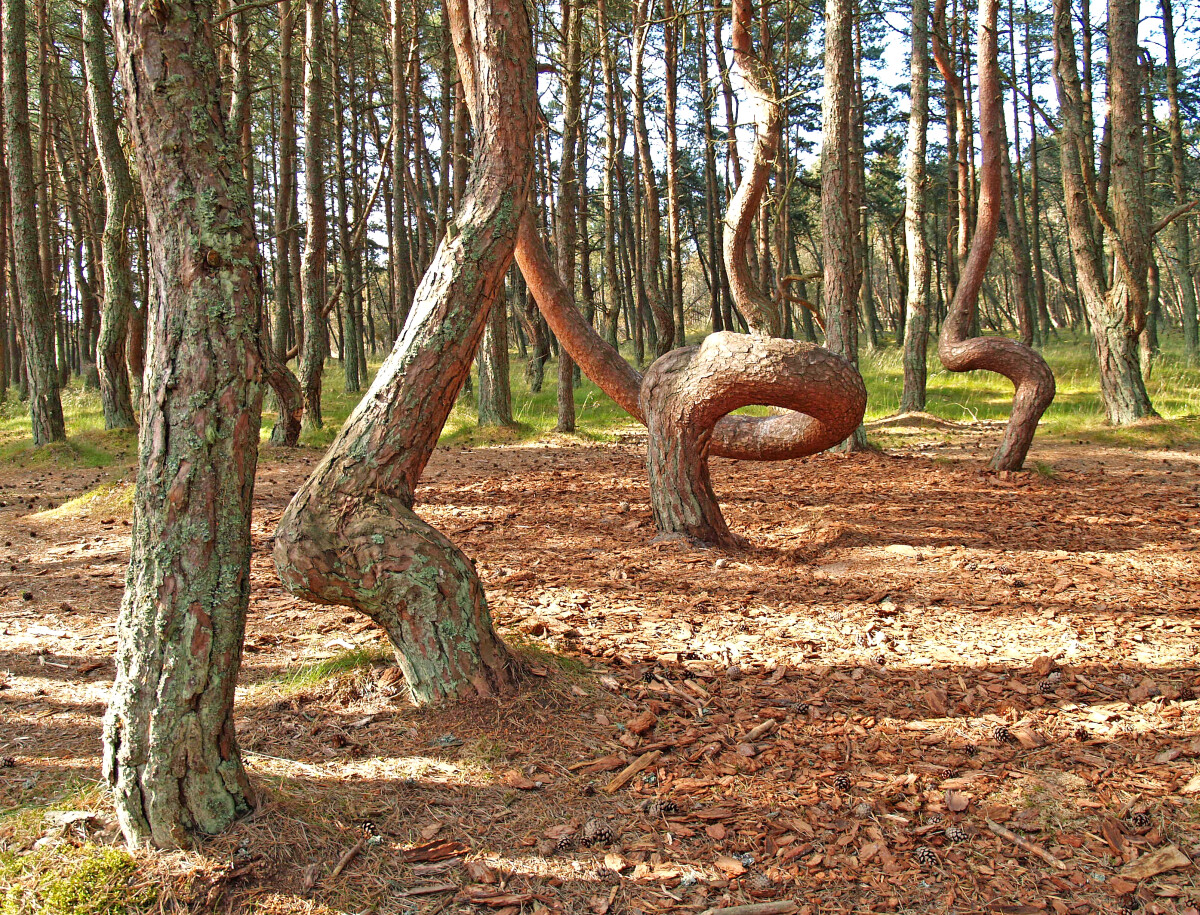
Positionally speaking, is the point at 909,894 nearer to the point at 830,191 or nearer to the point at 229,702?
the point at 229,702

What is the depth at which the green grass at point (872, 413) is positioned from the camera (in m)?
11.4

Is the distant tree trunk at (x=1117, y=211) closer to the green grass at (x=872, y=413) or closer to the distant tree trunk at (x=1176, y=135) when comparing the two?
the green grass at (x=872, y=413)

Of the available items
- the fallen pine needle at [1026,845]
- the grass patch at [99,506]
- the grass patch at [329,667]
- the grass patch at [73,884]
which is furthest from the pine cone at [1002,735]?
the grass patch at [99,506]

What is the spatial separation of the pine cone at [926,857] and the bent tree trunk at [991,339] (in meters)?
6.60

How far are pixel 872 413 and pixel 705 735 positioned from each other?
12.1 metres

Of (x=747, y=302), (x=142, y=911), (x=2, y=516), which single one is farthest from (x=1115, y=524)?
(x=2, y=516)

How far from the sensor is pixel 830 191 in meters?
10.0

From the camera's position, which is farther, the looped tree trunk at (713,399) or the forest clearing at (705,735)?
the looped tree trunk at (713,399)

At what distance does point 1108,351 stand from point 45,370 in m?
15.3

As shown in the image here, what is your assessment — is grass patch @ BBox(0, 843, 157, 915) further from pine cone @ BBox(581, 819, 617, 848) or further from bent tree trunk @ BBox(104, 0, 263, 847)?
pine cone @ BBox(581, 819, 617, 848)

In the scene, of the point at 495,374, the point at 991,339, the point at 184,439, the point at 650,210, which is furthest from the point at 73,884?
the point at 650,210

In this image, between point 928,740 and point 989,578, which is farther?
point 989,578

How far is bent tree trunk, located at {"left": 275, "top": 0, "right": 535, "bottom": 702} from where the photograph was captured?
11.4 feet

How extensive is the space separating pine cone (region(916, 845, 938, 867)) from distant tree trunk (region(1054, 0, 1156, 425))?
10523 millimetres
